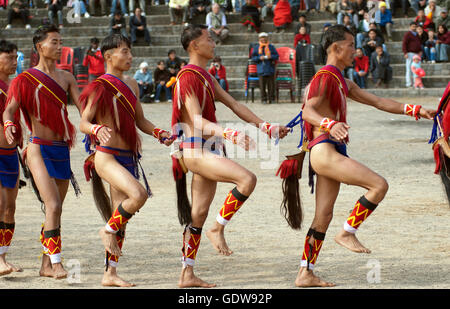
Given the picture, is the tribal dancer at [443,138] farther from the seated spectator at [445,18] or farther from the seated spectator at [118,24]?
the seated spectator at [118,24]

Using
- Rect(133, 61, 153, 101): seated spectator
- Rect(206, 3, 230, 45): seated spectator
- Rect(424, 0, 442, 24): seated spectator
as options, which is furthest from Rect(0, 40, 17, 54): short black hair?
Rect(424, 0, 442, 24): seated spectator

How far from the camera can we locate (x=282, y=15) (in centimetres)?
2555

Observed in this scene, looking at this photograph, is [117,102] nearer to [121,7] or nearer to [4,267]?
[4,267]

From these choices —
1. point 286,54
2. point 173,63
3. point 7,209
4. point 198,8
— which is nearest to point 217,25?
point 198,8

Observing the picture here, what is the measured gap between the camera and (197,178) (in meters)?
6.67

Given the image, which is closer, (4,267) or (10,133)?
(10,133)

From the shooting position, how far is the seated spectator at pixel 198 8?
87.7 feet

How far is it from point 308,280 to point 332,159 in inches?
36.7

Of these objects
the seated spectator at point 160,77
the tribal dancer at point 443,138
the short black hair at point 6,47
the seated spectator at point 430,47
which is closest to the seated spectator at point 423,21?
the seated spectator at point 430,47

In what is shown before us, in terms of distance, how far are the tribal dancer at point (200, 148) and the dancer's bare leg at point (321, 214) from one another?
0.52 metres

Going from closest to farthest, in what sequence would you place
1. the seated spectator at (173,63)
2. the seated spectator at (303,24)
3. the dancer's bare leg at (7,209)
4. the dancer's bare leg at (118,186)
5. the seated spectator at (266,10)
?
the dancer's bare leg at (118,186), the dancer's bare leg at (7,209), the seated spectator at (173,63), the seated spectator at (303,24), the seated spectator at (266,10)

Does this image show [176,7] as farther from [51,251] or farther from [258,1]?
[51,251]

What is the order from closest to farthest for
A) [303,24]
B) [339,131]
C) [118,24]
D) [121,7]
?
1. [339,131]
2. [303,24]
3. [118,24]
4. [121,7]

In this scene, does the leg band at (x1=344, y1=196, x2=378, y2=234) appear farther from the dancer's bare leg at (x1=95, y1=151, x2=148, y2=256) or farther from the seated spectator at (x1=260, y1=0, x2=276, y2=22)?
the seated spectator at (x1=260, y1=0, x2=276, y2=22)
